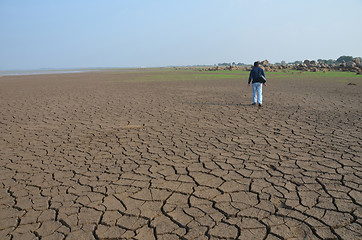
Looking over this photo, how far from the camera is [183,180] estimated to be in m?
3.59

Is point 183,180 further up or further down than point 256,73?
further down

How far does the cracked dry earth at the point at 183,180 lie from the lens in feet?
8.43

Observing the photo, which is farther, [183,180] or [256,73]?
[256,73]

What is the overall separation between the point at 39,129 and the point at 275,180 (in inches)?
243

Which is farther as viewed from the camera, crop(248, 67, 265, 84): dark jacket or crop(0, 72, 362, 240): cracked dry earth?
crop(248, 67, 265, 84): dark jacket

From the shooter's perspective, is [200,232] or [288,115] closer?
[200,232]

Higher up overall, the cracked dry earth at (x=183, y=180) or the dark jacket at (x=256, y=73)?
the dark jacket at (x=256, y=73)

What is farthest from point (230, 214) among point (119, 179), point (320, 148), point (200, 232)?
point (320, 148)

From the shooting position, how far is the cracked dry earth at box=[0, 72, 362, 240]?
8.43 ft

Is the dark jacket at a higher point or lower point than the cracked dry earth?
higher

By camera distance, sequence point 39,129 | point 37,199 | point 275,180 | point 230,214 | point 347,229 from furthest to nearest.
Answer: point 39,129
point 275,180
point 37,199
point 230,214
point 347,229

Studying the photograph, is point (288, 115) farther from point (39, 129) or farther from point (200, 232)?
point (39, 129)

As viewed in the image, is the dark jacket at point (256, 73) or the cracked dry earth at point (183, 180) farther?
the dark jacket at point (256, 73)

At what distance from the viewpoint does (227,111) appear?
351 inches
